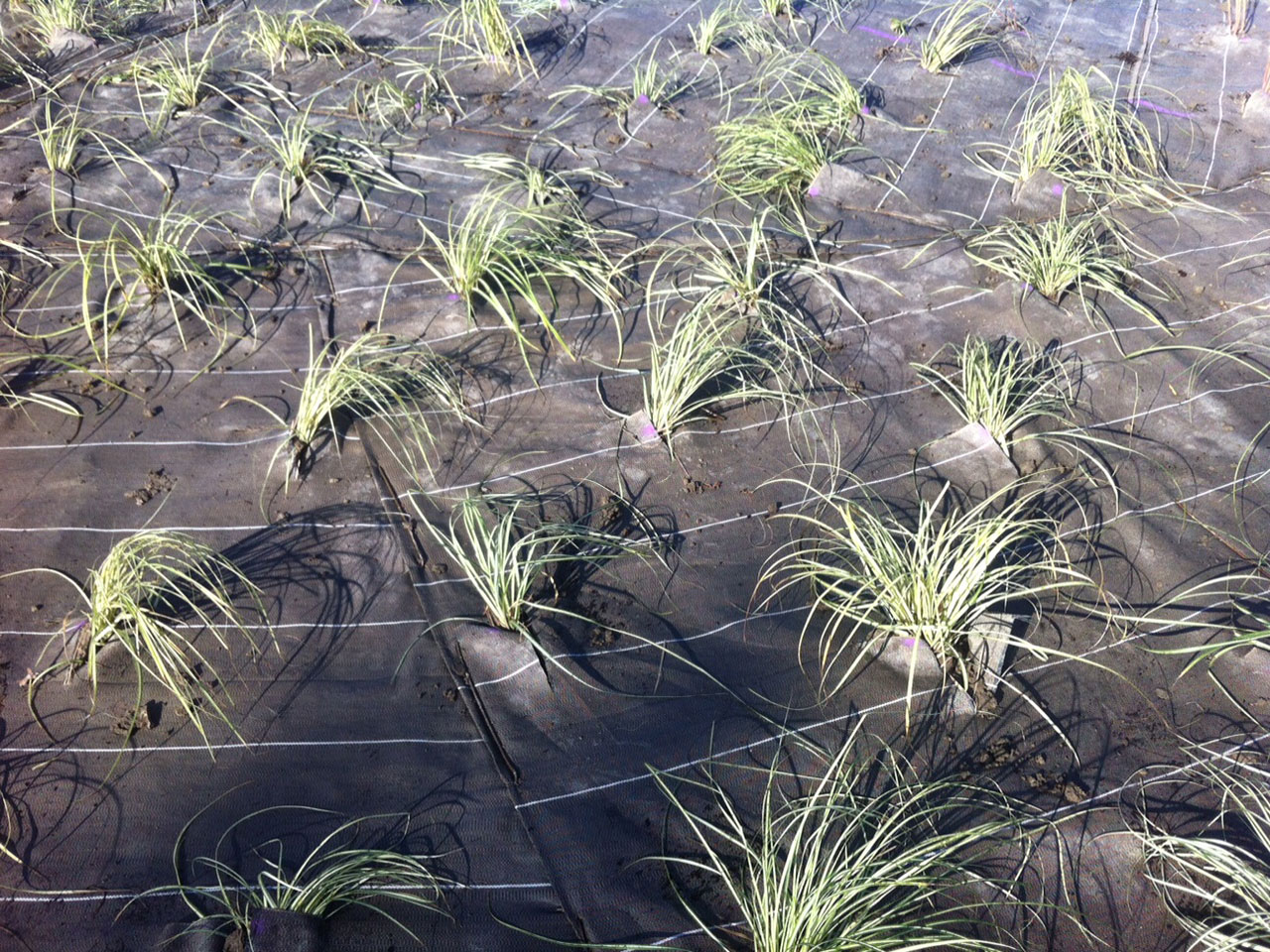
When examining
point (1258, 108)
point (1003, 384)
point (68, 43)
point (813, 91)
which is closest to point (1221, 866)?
point (1003, 384)

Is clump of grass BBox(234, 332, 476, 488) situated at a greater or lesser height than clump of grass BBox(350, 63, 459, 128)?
lesser

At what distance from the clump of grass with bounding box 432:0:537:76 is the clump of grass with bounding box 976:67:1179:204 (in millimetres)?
2099

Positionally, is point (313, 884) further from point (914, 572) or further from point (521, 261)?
point (521, 261)

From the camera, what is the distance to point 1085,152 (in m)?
3.53

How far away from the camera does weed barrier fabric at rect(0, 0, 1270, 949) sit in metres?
1.67

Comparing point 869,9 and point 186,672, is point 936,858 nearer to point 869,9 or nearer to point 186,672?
point 186,672

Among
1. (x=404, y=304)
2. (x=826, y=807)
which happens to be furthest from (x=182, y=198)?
(x=826, y=807)

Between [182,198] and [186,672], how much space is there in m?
2.10

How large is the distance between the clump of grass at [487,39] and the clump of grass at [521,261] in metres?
1.22

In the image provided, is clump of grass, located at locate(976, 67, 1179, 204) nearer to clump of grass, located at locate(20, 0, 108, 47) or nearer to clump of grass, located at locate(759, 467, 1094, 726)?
clump of grass, located at locate(759, 467, 1094, 726)

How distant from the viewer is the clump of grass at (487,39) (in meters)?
3.98

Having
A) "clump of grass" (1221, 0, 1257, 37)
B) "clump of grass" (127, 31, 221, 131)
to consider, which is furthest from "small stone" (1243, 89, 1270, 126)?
"clump of grass" (127, 31, 221, 131)

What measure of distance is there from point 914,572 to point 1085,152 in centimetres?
248

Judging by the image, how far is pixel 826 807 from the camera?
1.59m
